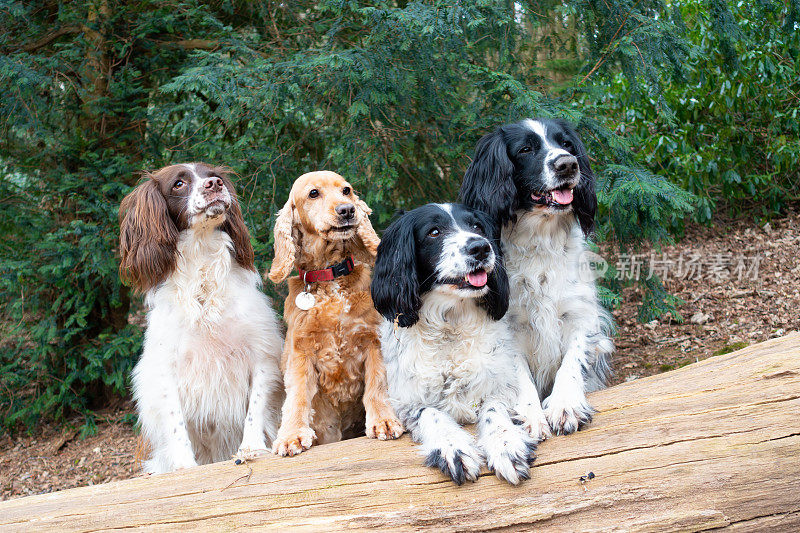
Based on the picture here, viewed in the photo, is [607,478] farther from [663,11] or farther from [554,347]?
[663,11]

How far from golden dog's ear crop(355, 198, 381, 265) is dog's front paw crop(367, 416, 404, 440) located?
879 mm

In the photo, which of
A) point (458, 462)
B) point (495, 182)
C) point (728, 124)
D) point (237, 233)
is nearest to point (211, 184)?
point (237, 233)

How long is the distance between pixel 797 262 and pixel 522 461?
563 cm

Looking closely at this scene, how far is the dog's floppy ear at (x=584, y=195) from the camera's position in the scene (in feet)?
11.3

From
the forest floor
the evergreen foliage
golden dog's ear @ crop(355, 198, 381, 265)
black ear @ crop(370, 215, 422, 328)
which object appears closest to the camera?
black ear @ crop(370, 215, 422, 328)

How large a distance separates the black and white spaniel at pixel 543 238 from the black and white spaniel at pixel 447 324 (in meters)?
0.21

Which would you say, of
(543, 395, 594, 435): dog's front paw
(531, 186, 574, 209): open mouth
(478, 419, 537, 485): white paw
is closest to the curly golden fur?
(478, 419, 537, 485): white paw

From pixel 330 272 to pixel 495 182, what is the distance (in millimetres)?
992

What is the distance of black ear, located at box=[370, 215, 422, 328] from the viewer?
10.3ft

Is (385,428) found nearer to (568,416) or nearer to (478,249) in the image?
(568,416)

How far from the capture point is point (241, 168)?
15.9 feet

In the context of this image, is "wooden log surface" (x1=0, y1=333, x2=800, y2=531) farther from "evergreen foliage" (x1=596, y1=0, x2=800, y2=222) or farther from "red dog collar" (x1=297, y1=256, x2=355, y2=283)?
"evergreen foliage" (x1=596, y1=0, x2=800, y2=222)

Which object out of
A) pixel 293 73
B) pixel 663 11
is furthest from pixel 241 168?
pixel 663 11

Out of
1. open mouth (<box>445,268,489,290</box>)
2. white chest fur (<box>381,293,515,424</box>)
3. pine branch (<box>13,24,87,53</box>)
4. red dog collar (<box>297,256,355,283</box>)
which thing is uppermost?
pine branch (<box>13,24,87,53</box>)
